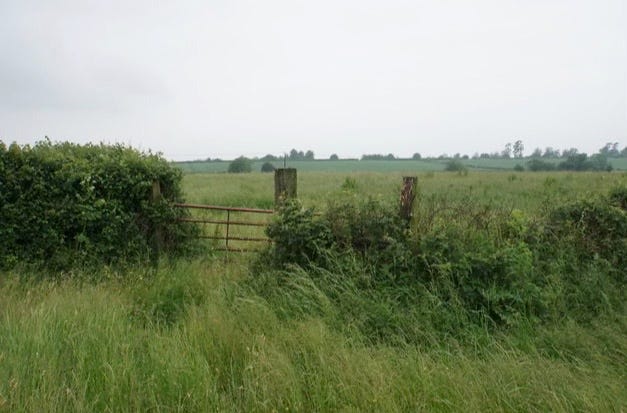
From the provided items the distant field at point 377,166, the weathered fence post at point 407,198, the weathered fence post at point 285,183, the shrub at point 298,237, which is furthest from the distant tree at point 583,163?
the shrub at point 298,237

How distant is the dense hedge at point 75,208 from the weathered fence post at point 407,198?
378cm

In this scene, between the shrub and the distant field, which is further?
the distant field

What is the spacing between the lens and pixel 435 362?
2.90 m

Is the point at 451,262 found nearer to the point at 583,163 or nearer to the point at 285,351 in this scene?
the point at 285,351

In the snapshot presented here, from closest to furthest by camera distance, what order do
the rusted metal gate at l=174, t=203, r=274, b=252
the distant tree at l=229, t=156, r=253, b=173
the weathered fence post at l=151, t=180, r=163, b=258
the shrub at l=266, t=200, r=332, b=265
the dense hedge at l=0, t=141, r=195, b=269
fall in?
the shrub at l=266, t=200, r=332, b=265 → the dense hedge at l=0, t=141, r=195, b=269 → the rusted metal gate at l=174, t=203, r=274, b=252 → the weathered fence post at l=151, t=180, r=163, b=258 → the distant tree at l=229, t=156, r=253, b=173

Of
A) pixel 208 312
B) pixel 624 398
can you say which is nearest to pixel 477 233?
pixel 624 398

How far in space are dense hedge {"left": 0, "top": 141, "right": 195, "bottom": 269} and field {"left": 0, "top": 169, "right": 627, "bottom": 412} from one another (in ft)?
2.69

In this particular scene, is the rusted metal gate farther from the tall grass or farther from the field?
the tall grass

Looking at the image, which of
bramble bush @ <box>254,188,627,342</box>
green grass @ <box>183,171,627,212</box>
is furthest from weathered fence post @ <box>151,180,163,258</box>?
green grass @ <box>183,171,627,212</box>

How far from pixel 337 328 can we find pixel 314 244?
3.95 feet

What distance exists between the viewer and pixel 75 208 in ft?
16.5

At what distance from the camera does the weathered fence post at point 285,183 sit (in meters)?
4.96

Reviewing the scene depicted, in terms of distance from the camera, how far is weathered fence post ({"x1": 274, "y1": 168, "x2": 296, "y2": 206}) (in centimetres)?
496

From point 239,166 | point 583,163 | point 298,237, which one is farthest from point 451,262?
point 583,163
